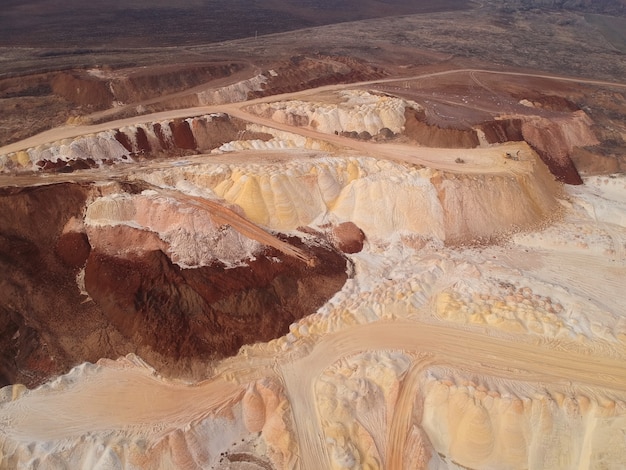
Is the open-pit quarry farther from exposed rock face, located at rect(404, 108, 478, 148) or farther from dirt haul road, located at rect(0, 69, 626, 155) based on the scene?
dirt haul road, located at rect(0, 69, 626, 155)

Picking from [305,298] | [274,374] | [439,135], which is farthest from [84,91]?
[274,374]

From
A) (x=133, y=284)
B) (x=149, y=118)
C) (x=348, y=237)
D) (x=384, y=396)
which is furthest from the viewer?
(x=149, y=118)

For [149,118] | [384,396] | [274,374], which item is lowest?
[384,396]

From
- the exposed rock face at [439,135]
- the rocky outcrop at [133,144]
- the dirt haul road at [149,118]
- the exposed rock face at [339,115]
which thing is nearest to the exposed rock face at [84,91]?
the dirt haul road at [149,118]

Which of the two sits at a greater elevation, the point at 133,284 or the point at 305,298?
the point at 133,284

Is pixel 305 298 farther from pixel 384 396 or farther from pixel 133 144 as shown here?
pixel 133 144

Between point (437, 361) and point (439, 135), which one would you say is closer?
point (437, 361)

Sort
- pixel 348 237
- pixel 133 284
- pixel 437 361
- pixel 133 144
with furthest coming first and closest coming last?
pixel 133 144
pixel 348 237
pixel 133 284
pixel 437 361

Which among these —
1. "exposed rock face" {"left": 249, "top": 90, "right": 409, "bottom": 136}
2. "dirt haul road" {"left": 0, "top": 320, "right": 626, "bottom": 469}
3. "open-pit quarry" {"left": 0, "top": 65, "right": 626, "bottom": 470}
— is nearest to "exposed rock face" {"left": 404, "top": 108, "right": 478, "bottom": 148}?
"open-pit quarry" {"left": 0, "top": 65, "right": 626, "bottom": 470}
